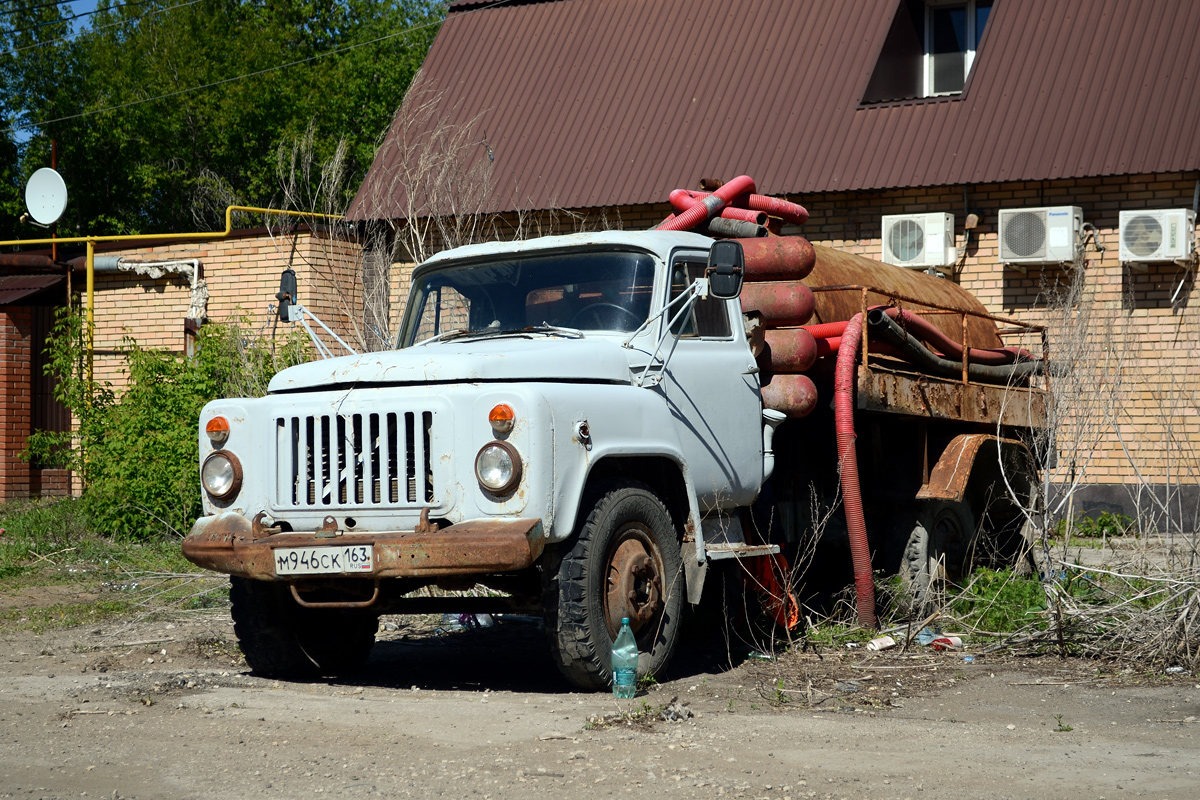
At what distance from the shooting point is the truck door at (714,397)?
6711mm

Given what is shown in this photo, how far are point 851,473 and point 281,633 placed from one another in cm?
320

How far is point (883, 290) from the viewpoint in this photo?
8602mm

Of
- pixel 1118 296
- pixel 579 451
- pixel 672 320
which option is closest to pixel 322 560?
pixel 579 451

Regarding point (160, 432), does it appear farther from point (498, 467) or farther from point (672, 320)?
point (498, 467)

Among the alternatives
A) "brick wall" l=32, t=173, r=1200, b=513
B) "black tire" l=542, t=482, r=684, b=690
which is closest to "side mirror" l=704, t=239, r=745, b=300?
"black tire" l=542, t=482, r=684, b=690

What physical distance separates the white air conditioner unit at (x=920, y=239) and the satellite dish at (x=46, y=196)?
33.7ft

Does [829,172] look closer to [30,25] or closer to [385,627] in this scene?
[385,627]

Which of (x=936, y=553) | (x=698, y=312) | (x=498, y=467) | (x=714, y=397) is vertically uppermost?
(x=698, y=312)

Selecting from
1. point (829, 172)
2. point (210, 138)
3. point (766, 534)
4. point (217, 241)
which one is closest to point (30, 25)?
point (210, 138)

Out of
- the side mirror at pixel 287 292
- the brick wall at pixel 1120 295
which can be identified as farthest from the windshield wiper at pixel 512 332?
the brick wall at pixel 1120 295

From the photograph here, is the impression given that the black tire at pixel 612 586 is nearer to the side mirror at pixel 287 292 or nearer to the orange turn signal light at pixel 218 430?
the orange turn signal light at pixel 218 430

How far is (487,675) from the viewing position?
689 centimetres

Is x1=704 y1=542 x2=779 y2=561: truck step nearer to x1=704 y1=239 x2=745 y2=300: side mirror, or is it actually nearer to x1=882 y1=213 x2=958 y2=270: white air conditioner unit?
x1=704 y1=239 x2=745 y2=300: side mirror

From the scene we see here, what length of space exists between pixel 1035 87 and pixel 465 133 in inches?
253
